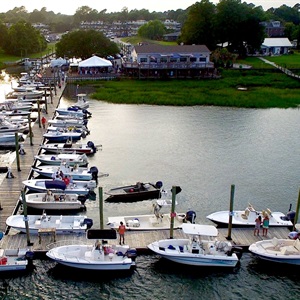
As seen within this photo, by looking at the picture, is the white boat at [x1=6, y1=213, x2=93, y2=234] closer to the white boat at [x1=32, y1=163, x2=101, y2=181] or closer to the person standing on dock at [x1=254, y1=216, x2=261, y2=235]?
the white boat at [x1=32, y1=163, x2=101, y2=181]

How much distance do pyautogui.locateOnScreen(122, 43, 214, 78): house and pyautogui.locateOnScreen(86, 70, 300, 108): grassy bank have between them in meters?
4.86

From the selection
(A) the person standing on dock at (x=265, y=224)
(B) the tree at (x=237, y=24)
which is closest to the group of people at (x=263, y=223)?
(A) the person standing on dock at (x=265, y=224)

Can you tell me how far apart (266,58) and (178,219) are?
101 metres

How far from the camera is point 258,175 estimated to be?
A: 37688 millimetres

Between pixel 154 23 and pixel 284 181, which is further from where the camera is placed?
pixel 154 23

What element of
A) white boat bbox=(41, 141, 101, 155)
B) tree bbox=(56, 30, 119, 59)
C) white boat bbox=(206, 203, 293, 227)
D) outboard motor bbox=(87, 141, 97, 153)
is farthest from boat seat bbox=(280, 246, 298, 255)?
tree bbox=(56, 30, 119, 59)

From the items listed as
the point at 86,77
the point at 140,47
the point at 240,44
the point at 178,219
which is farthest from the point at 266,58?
the point at 178,219

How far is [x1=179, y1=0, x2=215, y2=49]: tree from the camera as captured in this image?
376ft

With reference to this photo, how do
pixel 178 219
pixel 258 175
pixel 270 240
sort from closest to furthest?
pixel 270 240 → pixel 178 219 → pixel 258 175

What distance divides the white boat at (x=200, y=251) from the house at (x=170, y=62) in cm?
6989

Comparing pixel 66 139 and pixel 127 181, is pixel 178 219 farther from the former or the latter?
pixel 66 139

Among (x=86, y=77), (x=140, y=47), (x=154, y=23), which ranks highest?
(x=154, y=23)

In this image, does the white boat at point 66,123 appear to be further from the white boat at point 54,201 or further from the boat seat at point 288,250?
the boat seat at point 288,250

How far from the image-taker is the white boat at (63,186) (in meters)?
30.3
